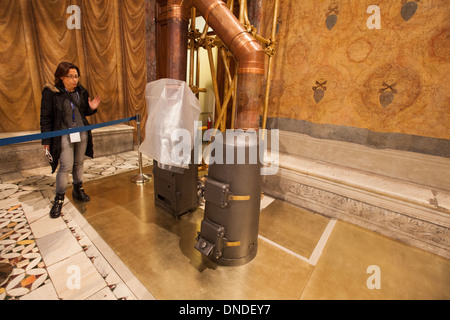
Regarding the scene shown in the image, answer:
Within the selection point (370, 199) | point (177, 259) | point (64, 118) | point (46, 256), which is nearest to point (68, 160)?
point (64, 118)

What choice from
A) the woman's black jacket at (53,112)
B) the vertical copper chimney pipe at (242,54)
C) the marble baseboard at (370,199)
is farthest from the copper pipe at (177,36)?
the marble baseboard at (370,199)

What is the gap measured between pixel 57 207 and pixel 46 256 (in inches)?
31.8

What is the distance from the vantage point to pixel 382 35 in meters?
3.00

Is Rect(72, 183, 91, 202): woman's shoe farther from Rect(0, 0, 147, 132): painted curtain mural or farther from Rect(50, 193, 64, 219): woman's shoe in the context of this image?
Rect(0, 0, 147, 132): painted curtain mural

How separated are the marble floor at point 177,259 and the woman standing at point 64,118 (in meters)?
0.54

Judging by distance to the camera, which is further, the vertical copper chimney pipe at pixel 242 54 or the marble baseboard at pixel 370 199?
the marble baseboard at pixel 370 199

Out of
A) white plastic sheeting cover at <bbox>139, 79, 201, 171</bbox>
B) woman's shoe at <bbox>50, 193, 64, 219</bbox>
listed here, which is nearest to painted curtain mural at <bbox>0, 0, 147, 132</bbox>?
woman's shoe at <bbox>50, 193, 64, 219</bbox>

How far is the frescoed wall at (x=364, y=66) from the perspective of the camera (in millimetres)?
2756

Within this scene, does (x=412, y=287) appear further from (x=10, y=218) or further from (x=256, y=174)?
(x=10, y=218)

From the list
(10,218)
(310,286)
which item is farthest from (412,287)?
(10,218)

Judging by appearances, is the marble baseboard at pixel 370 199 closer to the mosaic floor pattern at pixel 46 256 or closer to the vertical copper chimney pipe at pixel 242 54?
the vertical copper chimney pipe at pixel 242 54

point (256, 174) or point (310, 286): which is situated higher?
point (256, 174)
